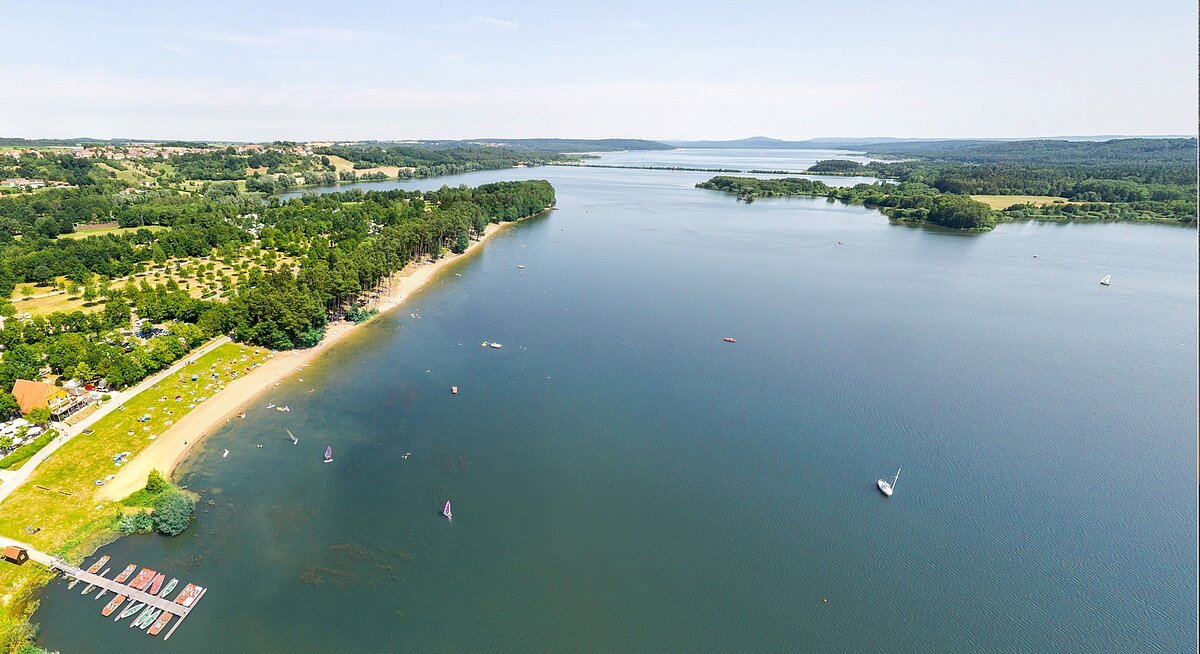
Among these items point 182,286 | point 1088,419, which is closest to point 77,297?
point 182,286

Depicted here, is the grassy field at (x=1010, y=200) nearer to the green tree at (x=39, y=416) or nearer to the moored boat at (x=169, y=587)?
the moored boat at (x=169, y=587)

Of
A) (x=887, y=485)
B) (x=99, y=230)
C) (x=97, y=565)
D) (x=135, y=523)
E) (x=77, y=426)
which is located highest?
(x=99, y=230)

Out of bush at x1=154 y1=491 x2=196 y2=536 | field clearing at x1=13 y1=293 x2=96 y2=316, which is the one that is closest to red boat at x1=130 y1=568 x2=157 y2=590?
bush at x1=154 y1=491 x2=196 y2=536

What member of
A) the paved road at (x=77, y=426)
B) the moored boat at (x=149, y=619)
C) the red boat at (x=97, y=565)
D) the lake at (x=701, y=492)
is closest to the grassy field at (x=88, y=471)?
the paved road at (x=77, y=426)

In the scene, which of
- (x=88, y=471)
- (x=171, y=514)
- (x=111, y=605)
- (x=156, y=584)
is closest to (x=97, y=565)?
(x=111, y=605)

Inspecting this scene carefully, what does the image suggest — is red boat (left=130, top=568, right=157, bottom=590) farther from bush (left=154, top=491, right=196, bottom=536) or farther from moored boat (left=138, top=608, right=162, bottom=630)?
bush (left=154, top=491, right=196, bottom=536)

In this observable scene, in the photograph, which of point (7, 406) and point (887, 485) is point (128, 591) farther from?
point (887, 485)
